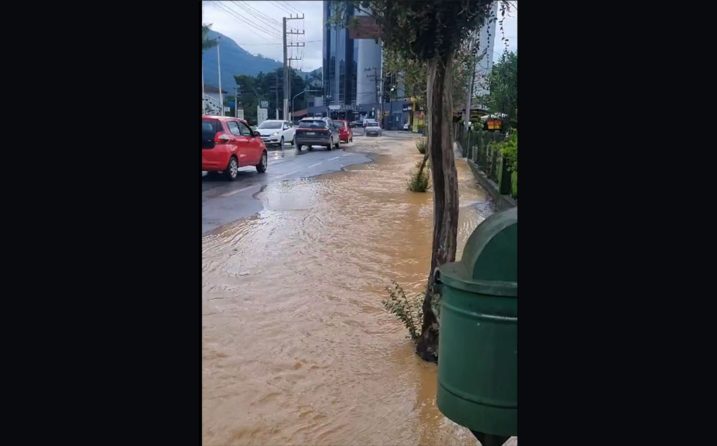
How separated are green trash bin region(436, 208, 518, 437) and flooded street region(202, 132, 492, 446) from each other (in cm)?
127

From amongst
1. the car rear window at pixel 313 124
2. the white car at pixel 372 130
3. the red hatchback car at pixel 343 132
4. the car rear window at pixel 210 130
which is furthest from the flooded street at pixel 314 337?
the white car at pixel 372 130

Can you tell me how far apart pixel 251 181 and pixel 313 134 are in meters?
13.3

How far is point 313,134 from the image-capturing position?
29.2m

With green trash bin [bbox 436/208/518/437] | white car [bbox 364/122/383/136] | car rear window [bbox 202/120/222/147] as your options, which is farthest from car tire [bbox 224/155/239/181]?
white car [bbox 364/122/383/136]

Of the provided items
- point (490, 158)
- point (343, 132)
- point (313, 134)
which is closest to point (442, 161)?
point (490, 158)

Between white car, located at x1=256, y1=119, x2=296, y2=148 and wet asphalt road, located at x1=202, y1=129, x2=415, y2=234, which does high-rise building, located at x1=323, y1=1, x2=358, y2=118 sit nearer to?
wet asphalt road, located at x1=202, y1=129, x2=415, y2=234

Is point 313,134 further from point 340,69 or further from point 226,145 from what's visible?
point 226,145

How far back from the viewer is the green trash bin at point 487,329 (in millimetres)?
2615

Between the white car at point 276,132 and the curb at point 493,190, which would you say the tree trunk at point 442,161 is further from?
the white car at point 276,132
